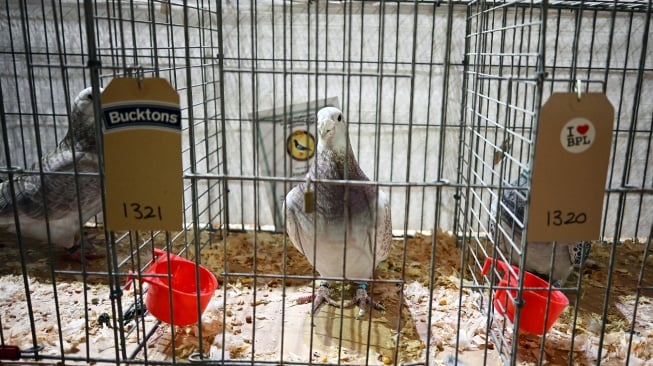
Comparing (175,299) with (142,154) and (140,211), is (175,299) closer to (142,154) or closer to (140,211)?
(140,211)

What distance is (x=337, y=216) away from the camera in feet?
6.68

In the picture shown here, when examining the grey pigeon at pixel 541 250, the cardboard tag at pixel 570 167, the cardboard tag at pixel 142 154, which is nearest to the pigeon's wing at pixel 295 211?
the cardboard tag at pixel 142 154

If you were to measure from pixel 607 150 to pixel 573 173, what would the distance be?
103 millimetres

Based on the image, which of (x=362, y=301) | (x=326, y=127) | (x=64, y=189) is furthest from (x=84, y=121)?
(x=362, y=301)

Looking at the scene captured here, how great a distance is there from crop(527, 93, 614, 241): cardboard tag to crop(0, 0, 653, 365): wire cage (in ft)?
1.91

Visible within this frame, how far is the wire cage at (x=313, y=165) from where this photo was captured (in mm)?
2055

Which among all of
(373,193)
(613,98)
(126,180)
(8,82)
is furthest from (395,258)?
(8,82)

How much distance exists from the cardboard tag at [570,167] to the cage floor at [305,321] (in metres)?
0.43

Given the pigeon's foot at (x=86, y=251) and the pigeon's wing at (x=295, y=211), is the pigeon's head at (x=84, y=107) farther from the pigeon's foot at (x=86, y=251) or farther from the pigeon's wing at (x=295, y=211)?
the pigeon's wing at (x=295, y=211)

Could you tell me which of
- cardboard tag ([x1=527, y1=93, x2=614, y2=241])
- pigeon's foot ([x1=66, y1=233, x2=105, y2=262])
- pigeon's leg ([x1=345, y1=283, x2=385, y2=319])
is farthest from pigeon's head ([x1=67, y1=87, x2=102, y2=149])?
cardboard tag ([x1=527, y1=93, x2=614, y2=241])

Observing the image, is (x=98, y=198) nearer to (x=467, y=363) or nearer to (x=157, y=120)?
(x=157, y=120)

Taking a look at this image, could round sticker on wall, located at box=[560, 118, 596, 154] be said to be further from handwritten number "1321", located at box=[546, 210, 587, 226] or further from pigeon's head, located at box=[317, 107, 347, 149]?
pigeon's head, located at box=[317, 107, 347, 149]

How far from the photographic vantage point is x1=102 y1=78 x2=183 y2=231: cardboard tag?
1369 millimetres

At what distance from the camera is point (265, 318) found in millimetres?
2168
